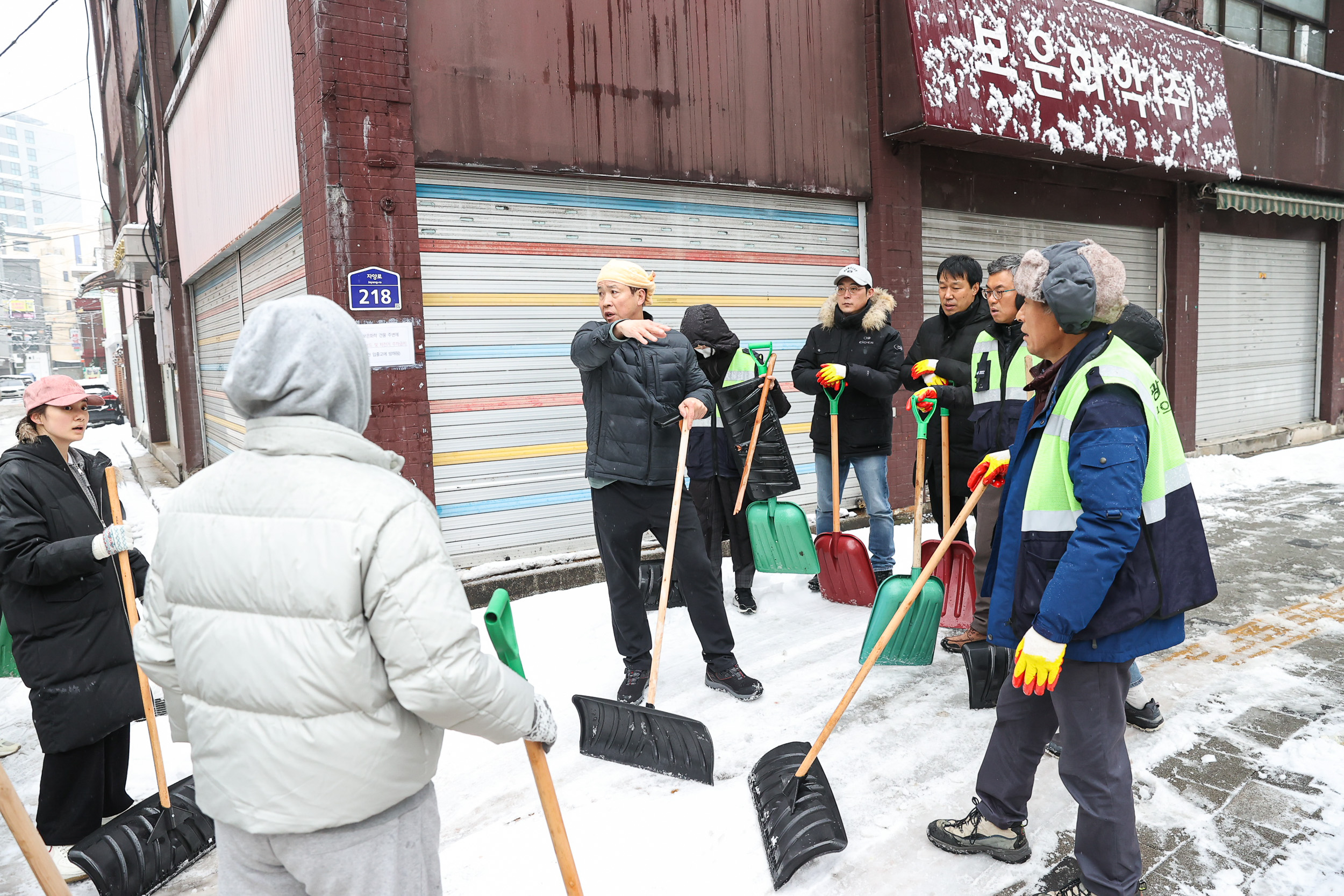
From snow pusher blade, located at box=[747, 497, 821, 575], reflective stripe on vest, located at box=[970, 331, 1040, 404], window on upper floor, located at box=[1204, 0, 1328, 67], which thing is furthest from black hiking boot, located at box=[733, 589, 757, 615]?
window on upper floor, located at box=[1204, 0, 1328, 67]

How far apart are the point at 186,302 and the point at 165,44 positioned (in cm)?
373

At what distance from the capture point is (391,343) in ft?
17.9

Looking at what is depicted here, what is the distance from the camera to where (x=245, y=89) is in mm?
7102

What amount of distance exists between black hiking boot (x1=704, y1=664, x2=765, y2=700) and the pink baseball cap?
2958mm

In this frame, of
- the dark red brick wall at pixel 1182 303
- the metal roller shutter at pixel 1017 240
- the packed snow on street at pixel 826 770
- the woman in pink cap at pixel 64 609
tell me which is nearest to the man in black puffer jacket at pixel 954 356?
the packed snow on street at pixel 826 770

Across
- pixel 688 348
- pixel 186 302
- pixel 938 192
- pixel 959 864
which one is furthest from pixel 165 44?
pixel 959 864

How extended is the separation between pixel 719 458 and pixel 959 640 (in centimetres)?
184

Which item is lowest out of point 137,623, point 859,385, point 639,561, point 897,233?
point 639,561

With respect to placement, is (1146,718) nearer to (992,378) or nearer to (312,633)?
Answer: (992,378)

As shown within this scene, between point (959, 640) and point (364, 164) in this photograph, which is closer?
point (959, 640)

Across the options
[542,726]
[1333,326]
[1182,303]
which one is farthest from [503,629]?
[1333,326]

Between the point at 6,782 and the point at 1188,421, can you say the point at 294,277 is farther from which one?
the point at 1188,421

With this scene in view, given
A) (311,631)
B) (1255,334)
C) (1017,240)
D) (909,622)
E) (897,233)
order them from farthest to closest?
(1255,334) → (1017,240) → (897,233) → (909,622) → (311,631)

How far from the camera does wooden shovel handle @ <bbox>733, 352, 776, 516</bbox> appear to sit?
5180 millimetres
